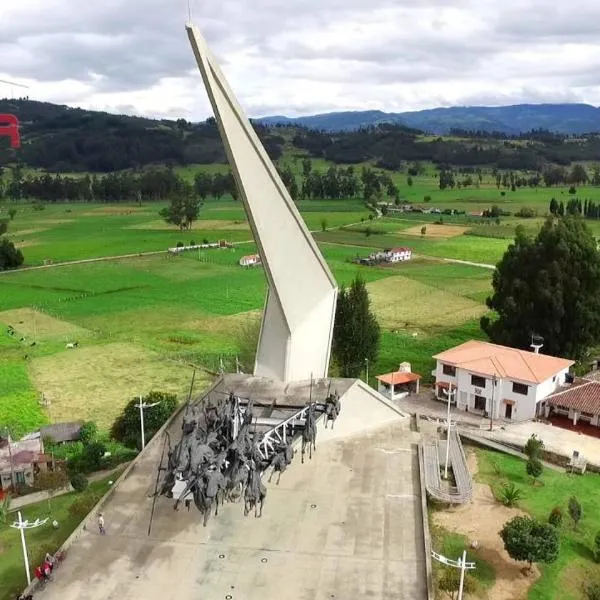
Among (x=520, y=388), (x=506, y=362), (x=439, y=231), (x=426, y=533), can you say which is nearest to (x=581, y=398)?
(x=520, y=388)

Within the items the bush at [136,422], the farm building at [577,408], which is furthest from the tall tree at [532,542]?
the bush at [136,422]

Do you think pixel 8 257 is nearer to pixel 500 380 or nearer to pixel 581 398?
pixel 500 380

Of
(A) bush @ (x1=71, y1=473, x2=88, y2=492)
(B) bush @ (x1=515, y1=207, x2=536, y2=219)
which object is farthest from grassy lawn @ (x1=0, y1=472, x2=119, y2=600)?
(B) bush @ (x1=515, y1=207, x2=536, y2=219)

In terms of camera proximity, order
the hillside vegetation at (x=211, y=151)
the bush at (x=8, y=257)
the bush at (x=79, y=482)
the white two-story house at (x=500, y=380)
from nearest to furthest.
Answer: the bush at (x=79, y=482)
the white two-story house at (x=500, y=380)
the bush at (x=8, y=257)
the hillside vegetation at (x=211, y=151)

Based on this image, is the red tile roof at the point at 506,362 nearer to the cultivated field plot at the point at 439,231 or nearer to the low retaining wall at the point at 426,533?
the low retaining wall at the point at 426,533

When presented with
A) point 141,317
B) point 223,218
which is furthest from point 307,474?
point 223,218

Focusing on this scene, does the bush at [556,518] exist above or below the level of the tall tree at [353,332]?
below
